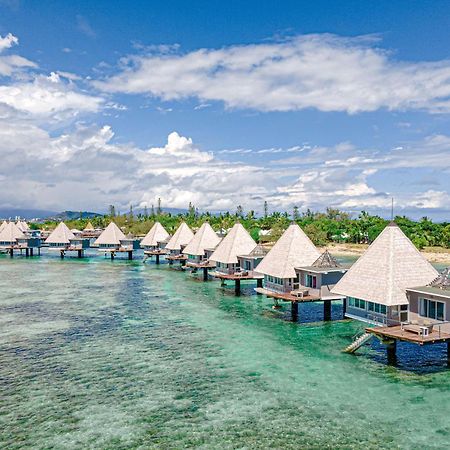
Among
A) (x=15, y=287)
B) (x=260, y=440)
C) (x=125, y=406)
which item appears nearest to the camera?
(x=260, y=440)

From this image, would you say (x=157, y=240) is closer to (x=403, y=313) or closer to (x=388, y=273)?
(x=388, y=273)

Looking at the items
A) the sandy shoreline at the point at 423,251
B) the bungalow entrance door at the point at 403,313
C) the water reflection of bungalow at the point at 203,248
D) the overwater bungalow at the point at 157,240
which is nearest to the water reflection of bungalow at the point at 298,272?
the bungalow entrance door at the point at 403,313

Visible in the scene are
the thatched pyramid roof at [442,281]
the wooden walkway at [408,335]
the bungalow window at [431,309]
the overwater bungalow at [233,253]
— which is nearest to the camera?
the wooden walkway at [408,335]

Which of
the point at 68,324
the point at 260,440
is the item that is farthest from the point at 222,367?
the point at 68,324

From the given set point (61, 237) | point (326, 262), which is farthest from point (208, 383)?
point (61, 237)

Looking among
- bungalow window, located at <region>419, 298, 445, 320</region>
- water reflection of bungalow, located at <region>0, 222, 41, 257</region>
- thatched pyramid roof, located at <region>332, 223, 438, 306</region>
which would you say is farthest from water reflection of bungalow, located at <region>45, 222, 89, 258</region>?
bungalow window, located at <region>419, 298, 445, 320</region>

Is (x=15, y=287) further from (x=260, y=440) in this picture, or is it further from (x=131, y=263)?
(x=260, y=440)

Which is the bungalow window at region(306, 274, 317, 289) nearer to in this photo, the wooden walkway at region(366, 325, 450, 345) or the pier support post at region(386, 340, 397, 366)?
the wooden walkway at region(366, 325, 450, 345)

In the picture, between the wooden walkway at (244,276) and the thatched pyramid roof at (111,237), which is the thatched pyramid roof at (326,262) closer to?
the wooden walkway at (244,276)
